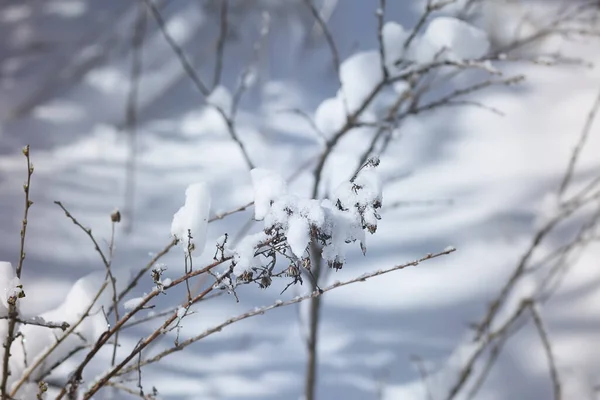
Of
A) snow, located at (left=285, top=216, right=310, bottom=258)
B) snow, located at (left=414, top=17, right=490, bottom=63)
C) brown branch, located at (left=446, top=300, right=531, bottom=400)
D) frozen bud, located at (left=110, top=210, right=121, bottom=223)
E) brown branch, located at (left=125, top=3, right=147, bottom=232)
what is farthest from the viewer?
brown branch, located at (left=125, top=3, right=147, bottom=232)

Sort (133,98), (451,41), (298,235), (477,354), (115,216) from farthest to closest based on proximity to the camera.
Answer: (133,98)
(477,354)
(451,41)
(115,216)
(298,235)

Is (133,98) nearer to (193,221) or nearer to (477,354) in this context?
(193,221)

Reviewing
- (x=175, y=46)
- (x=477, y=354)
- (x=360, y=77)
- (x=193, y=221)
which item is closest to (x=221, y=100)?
(x=175, y=46)

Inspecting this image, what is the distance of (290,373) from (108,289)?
547 mm

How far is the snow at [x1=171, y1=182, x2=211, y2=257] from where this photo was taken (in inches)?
14.6

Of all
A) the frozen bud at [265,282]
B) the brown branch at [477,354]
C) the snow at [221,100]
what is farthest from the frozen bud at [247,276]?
the brown branch at [477,354]

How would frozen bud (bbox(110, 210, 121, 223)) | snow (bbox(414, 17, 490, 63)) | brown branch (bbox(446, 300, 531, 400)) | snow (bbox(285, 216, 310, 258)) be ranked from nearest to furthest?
snow (bbox(285, 216, 310, 258))
frozen bud (bbox(110, 210, 121, 223))
snow (bbox(414, 17, 490, 63))
brown branch (bbox(446, 300, 531, 400))

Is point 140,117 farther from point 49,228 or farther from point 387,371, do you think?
point 387,371

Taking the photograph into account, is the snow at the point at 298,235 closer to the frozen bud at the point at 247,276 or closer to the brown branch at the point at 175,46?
the frozen bud at the point at 247,276

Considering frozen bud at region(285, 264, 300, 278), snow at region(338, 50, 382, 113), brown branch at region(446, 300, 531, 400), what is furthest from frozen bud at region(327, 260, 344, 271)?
brown branch at region(446, 300, 531, 400)

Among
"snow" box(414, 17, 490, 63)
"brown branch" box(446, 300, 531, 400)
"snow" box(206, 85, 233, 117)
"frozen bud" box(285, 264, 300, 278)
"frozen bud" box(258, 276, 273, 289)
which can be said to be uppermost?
"snow" box(414, 17, 490, 63)

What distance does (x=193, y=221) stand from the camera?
37 centimetres

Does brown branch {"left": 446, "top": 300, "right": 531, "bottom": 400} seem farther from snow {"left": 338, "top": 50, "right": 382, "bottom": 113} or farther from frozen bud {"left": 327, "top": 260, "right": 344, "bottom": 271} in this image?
frozen bud {"left": 327, "top": 260, "right": 344, "bottom": 271}

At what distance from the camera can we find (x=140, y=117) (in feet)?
3.66
